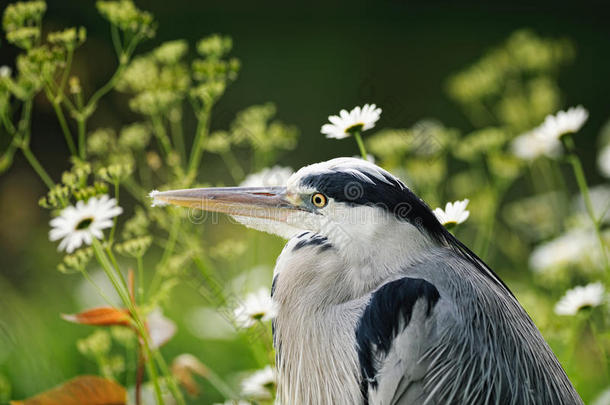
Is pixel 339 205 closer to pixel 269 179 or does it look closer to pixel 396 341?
pixel 396 341

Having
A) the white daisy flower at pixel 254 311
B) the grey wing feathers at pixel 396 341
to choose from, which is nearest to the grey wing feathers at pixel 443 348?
the grey wing feathers at pixel 396 341

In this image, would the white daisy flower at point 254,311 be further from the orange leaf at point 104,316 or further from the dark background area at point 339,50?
the dark background area at point 339,50

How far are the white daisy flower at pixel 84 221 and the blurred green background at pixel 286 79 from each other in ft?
3.81

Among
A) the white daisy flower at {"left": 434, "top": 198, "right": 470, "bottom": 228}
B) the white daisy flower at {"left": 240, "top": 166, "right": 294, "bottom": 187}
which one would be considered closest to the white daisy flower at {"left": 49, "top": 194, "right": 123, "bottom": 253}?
the white daisy flower at {"left": 240, "top": 166, "right": 294, "bottom": 187}

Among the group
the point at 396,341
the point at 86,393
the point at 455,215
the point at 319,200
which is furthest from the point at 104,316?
the point at 455,215

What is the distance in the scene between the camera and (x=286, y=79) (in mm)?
6469

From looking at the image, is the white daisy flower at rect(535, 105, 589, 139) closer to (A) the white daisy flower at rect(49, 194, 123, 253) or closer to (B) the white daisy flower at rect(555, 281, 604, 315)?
(B) the white daisy flower at rect(555, 281, 604, 315)

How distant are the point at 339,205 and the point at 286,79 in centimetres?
505

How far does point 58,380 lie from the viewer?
91.2 inches

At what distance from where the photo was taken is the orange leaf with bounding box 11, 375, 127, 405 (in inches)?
67.8

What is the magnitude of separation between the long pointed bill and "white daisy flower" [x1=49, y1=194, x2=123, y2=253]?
109 millimetres

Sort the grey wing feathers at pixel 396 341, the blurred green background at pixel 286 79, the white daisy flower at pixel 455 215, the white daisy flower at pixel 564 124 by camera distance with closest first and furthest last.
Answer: the grey wing feathers at pixel 396 341, the white daisy flower at pixel 455 215, the white daisy flower at pixel 564 124, the blurred green background at pixel 286 79

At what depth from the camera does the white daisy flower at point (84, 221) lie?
1.57m

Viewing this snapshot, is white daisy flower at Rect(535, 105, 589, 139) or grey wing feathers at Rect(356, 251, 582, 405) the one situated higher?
white daisy flower at Rect(535, 105, 589, 139)
